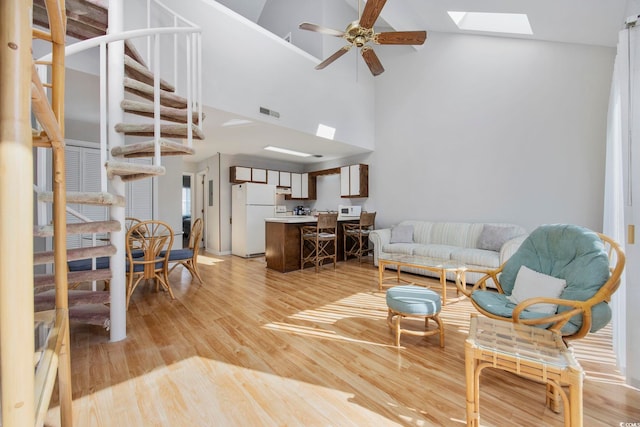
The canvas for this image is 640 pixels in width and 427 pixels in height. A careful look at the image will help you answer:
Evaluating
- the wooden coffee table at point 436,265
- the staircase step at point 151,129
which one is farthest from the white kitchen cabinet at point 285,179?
the staircase step at point 151,129

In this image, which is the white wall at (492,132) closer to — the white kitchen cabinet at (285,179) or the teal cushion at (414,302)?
the white kitchen cabinet at (285,179)

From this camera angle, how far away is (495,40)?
4258 mm

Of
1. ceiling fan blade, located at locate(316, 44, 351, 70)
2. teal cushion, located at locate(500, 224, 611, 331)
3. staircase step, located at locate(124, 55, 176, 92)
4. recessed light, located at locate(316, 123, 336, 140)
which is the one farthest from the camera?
recessed light, located at locate(316, 123, 336, 140)

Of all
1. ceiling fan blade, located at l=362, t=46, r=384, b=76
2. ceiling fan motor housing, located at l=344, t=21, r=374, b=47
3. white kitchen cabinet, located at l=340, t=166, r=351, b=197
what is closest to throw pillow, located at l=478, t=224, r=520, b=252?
ceiling fan blade, located at l=362, t=46, r=384, b=76

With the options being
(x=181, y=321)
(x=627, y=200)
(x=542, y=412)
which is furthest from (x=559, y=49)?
(x=181, y=321)

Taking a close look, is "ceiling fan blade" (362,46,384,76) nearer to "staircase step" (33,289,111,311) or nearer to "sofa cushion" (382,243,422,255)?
"sofa cushion" (382,243,422,255)

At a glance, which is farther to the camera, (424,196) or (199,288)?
(424,196)

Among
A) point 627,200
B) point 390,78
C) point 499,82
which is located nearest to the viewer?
point 627,200

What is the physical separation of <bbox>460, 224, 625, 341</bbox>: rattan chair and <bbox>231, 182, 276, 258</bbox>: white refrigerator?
15.5 feet

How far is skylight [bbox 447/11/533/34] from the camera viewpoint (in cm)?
370

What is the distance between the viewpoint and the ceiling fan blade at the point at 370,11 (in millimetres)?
2459

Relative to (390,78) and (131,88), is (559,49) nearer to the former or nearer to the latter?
(390,78)

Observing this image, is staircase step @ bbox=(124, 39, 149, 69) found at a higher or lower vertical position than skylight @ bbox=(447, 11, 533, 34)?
lower

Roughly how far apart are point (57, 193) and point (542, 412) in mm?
2531
